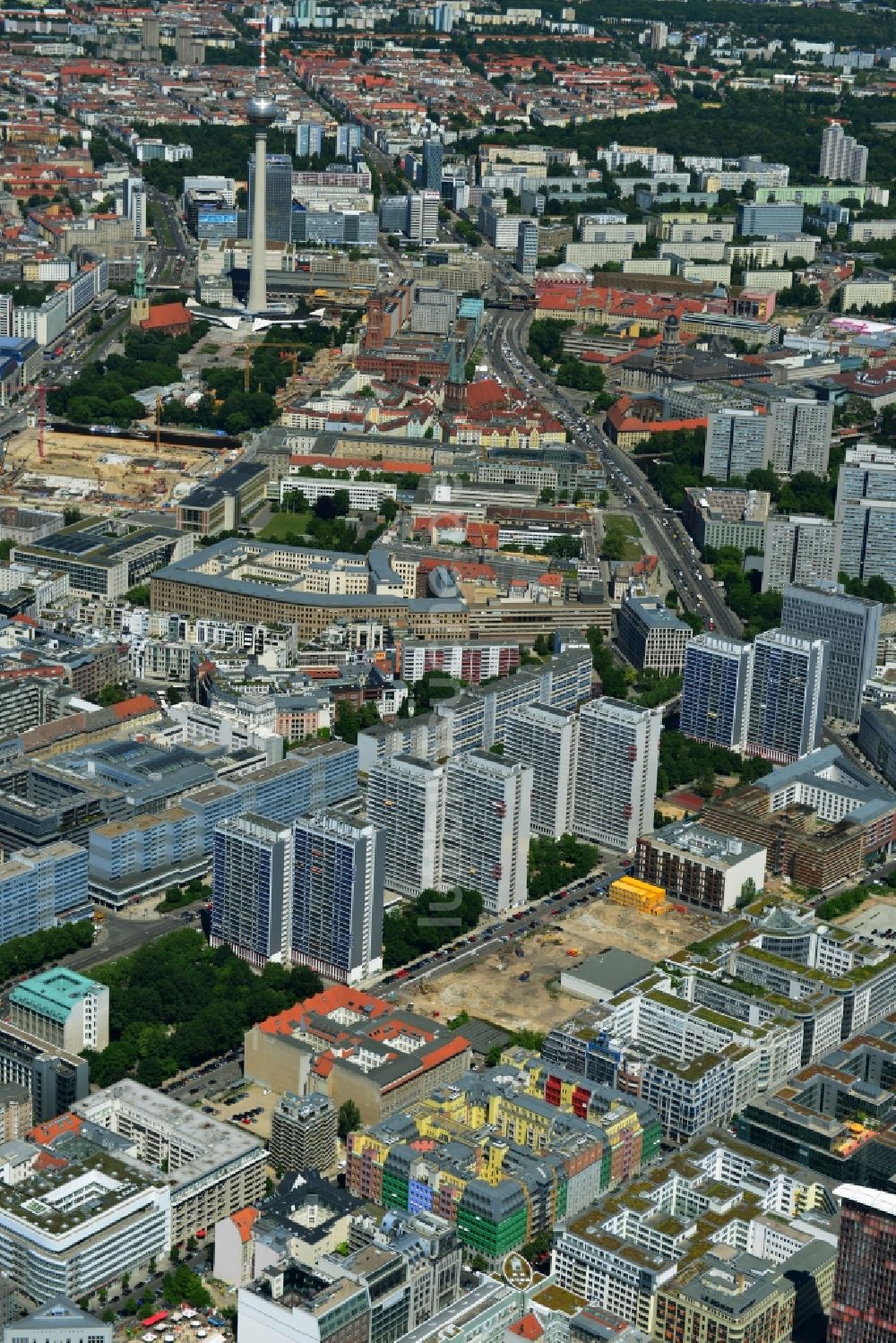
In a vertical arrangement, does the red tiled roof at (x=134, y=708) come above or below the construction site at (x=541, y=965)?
above

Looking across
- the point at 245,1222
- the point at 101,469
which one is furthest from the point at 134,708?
the point at 101,469

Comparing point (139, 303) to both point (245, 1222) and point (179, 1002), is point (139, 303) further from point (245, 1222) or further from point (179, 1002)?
point (245, 1222)

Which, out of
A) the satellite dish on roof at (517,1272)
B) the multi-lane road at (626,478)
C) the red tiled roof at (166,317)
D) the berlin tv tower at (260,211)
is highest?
the berlin tv tower at (260,211)

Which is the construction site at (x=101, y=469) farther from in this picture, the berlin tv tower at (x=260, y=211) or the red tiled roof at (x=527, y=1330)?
the red tiled roof at (x=527, y=1330)

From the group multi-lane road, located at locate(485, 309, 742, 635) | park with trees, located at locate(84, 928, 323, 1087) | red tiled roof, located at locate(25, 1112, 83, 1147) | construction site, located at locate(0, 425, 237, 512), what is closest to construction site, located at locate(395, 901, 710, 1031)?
park with trees, located at locate(84, 928, 323, 1087)

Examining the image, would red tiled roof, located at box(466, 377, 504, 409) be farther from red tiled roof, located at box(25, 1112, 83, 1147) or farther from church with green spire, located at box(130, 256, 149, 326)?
red tiled roof, located at box(25, 1112, 83, 1147)

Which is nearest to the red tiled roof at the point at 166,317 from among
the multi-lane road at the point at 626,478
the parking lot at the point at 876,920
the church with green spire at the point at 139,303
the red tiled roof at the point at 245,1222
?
the church with green spire at the point at 139,303

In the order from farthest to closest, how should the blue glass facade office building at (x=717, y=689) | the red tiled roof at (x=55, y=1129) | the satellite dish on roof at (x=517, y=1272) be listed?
1. the blue glass facade office building at (x=717, y=689)
2. the red tiled roof at (x=55, y=1129)
3. the satellite dish on roof at (x=517, y=1272)
